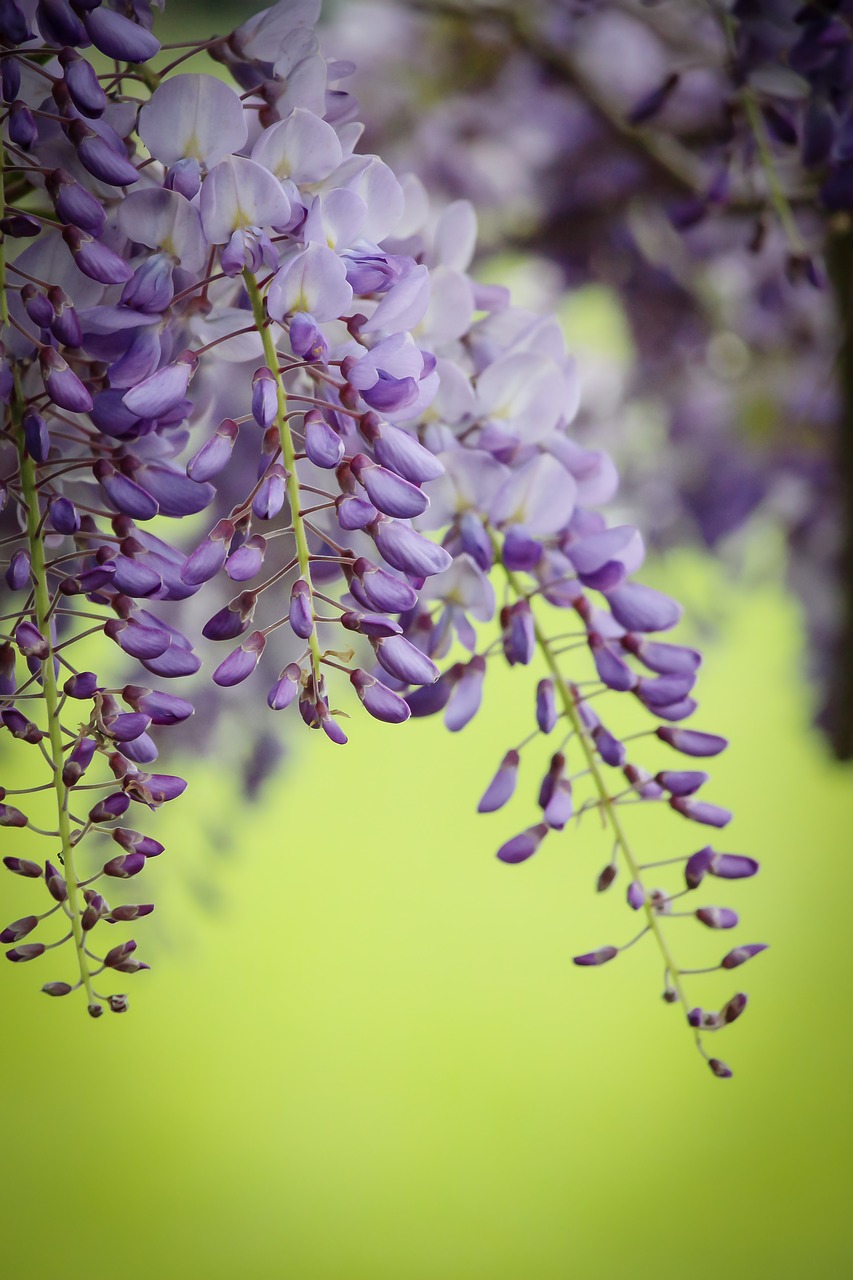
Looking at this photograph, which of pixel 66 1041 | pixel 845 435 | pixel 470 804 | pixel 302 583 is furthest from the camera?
pixel 845 435

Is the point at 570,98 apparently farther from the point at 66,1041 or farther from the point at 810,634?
the point at 66,1041

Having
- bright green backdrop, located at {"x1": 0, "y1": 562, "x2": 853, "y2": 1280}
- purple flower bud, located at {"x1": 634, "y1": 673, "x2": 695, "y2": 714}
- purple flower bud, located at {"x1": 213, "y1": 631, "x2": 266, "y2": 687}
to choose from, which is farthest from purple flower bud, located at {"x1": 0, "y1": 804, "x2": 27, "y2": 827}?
bright green backdrop, located at {"x1": 0, "y1": 562, "x2": 853, "y2": 1280}

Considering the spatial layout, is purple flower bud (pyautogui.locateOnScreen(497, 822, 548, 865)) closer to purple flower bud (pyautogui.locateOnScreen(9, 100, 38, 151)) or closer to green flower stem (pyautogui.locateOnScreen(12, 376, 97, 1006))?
green flower stem (pyautogui.locateOnScreen(12, 376, 97, 1006))

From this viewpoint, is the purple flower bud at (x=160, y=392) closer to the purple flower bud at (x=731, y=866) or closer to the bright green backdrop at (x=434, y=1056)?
the purple flower bud at (x=731, y=866)

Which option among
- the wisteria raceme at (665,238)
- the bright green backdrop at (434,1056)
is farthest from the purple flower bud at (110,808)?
the wisteria raceme at (665,238)

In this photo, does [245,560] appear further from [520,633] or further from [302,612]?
[520,633]

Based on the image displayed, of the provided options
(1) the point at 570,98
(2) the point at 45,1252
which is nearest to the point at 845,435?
(1) the point at 570,98

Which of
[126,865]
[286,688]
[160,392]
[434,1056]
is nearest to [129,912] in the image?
[126,865]
